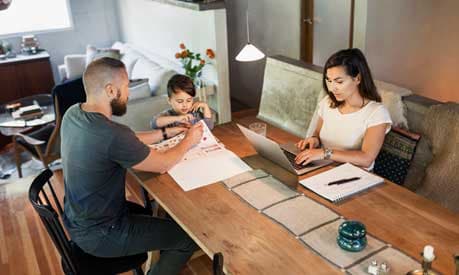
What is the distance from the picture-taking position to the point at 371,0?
3986mm

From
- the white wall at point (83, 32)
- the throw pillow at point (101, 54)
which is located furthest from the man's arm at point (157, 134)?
the white wall at point (83, 32)

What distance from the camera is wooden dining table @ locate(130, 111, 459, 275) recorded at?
134 centimetres

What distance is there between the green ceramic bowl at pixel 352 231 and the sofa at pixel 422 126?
0.81 meters

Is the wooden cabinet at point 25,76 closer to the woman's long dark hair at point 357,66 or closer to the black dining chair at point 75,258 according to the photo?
the black dining chair at point 75,258

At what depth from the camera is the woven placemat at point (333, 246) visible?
1.33m

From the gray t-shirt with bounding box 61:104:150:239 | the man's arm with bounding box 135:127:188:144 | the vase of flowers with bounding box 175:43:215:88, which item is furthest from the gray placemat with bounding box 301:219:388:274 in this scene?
the vase of flowers with bounding box 175:43:215:88

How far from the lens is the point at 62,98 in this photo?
3.76 m

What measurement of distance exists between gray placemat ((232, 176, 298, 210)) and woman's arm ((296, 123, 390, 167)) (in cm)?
20

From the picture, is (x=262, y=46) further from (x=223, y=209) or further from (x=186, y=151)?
(x=223, y=209)

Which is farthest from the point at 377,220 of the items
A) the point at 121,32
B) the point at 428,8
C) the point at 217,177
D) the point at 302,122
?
the point at 121,32

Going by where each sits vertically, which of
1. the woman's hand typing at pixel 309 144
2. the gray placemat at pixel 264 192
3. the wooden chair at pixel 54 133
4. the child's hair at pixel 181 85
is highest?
the child's hair at pixel 181 85

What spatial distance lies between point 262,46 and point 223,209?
3.72 m

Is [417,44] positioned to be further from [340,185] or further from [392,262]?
[392,262]

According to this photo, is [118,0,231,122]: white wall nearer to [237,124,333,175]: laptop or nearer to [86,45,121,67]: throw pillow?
[86,45,121,67]: throw pillow
